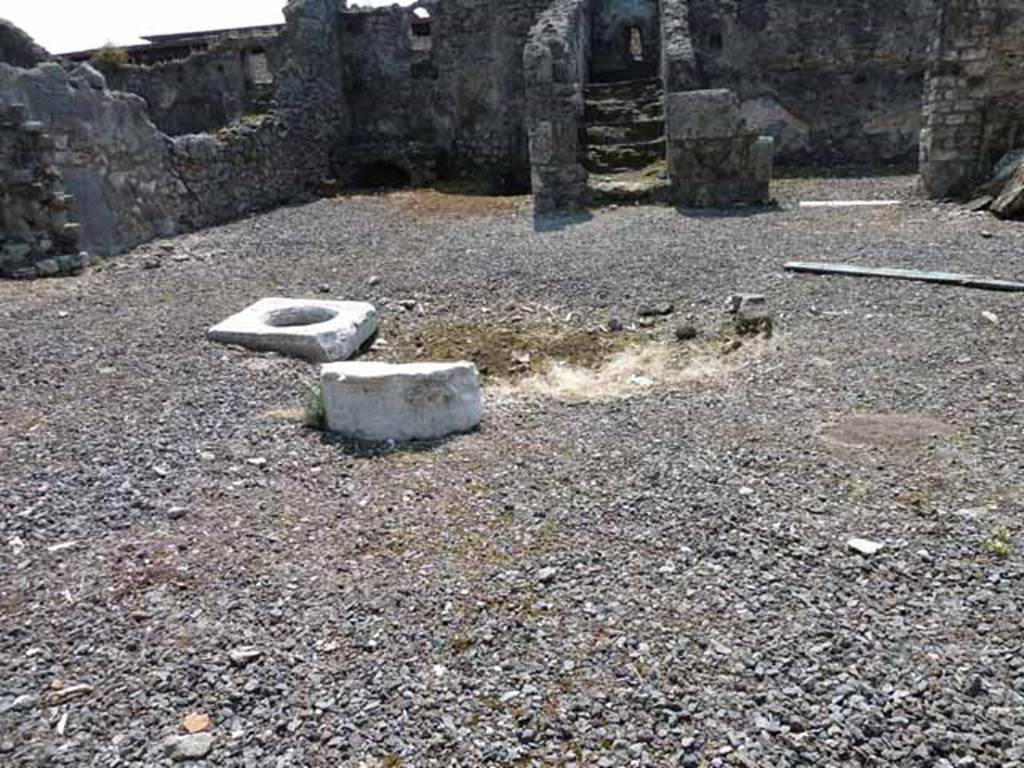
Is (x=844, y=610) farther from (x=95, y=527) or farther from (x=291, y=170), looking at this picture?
(x=291, y=170)

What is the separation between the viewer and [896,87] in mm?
16094

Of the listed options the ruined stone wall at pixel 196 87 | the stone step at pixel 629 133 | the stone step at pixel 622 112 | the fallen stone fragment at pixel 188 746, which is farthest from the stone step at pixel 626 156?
the fallen stone fragment at pixel 188 746

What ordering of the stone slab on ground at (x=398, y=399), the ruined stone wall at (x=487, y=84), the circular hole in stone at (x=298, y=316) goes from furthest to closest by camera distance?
1. the ruined stone wall at (x=487, y=84)
2. the circular hole in stone at (x=298, y=316)
3. the stone slab on ground at (x=398, y=399)

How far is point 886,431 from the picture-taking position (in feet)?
15.4

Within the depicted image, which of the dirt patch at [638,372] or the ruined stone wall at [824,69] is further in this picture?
the ruined stone wall at [824,69]

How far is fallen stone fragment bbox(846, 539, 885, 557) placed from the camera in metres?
3.50

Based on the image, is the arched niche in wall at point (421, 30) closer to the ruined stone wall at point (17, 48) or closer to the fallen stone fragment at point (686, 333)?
the ruined stone wall at point (17, 48)

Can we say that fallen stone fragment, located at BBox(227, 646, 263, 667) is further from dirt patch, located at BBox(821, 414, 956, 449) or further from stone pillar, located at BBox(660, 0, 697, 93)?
stone pillar, located at BBox(660, 0, 697, 93)

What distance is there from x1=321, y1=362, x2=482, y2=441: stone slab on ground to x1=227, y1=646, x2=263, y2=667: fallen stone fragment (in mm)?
2063

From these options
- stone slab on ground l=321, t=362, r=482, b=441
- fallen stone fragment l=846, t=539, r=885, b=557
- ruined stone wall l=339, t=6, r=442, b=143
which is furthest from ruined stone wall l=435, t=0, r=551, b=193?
fallen stone fragment l=846, t=539, r=885, b=557

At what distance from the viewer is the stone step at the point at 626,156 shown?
13906 millimetres

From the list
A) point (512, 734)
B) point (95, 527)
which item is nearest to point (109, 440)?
point (95, 527)

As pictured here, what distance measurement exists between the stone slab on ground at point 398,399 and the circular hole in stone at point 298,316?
7.04ft

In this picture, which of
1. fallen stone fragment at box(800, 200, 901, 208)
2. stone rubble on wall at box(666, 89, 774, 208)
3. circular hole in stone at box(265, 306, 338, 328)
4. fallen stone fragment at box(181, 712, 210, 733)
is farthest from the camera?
stone rubble on wall at box(666, 89, 774, 208)
